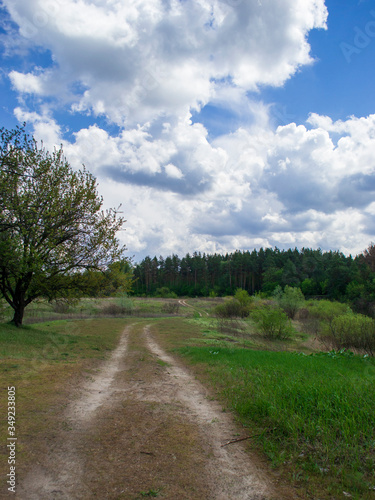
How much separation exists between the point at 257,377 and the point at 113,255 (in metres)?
13.3

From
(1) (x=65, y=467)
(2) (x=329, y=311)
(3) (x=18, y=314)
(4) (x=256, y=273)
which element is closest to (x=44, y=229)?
(3) (x=18, y=314)

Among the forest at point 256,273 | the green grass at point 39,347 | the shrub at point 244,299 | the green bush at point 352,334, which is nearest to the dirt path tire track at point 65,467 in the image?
the green grass at point 39,347

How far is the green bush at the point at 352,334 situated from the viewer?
58.9 ft

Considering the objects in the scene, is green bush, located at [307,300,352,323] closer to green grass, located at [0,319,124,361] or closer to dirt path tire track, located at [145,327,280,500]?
green grass, located at [0,319,124,361]

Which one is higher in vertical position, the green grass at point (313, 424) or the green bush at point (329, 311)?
the green grass at point (313, 424)

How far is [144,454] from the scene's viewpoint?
447 centimetres

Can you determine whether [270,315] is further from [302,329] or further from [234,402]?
[234,402]

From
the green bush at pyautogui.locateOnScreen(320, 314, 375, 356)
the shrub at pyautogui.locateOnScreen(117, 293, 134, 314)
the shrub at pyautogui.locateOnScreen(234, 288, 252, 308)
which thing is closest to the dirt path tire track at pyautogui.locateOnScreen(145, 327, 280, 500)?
the green bush at pyautogui.locateOnScreen(320, 314, 375, 356)

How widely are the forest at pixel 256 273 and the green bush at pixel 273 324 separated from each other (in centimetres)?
4977

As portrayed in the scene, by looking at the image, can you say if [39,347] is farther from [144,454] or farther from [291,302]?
[291,302]

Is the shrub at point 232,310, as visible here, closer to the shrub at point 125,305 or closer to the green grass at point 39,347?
the shrub at point 125,305

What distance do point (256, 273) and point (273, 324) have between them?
82.0 m

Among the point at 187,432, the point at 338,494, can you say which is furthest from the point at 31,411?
the point at 338,494

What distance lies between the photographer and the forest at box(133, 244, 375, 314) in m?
77.5
